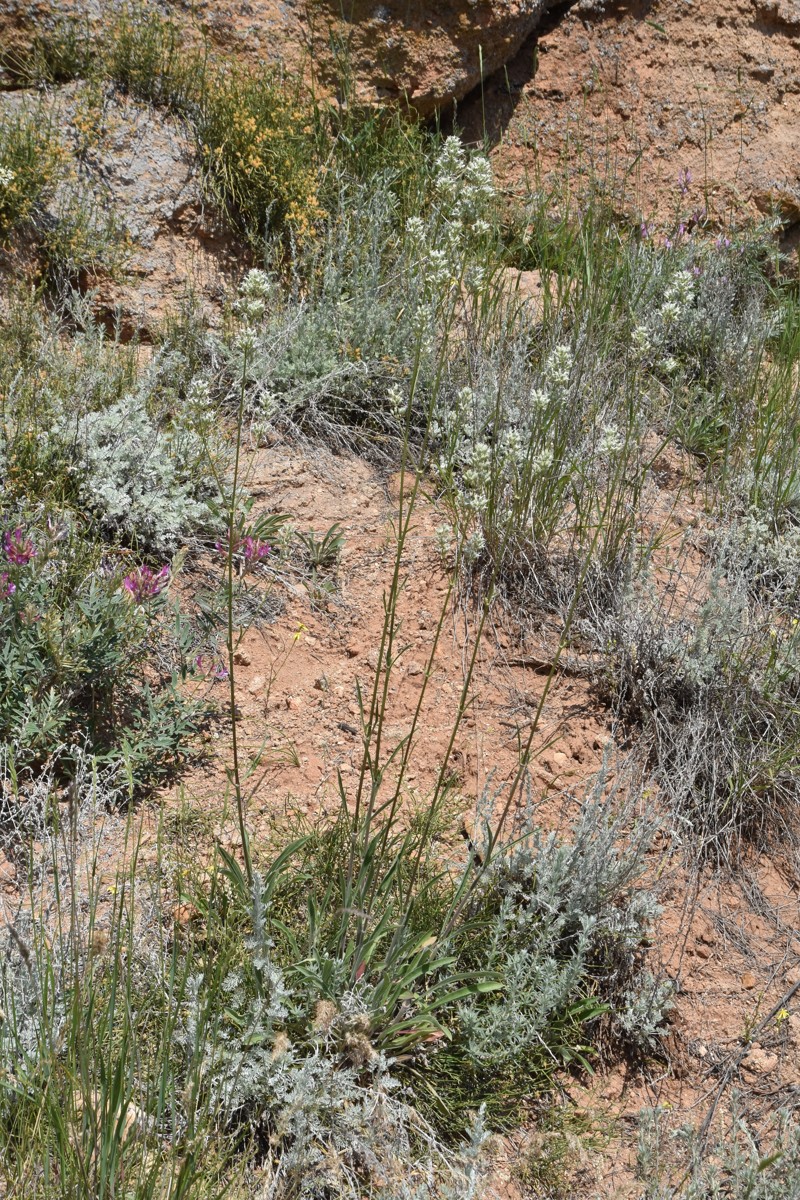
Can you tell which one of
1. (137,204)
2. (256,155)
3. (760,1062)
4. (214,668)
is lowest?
(760,1062)

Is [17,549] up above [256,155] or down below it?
below

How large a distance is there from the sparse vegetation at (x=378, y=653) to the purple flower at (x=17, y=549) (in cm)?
1

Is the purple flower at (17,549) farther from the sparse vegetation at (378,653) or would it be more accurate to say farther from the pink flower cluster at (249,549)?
the pink flower cluster at (249,549)

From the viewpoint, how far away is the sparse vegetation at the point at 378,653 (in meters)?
2.04

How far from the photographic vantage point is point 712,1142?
90.7 inches

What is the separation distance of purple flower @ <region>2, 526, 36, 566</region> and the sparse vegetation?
1 cm

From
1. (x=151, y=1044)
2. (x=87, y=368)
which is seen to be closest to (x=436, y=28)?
(x=87, y=368)

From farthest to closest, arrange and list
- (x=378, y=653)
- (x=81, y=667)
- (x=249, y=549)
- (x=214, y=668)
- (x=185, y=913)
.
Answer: (x=249, y=549)
(x=378, y=653)
(x=214, y=668)
(x=81, y=667)
(x=185, y=913)

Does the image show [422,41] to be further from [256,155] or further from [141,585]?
[141,585]

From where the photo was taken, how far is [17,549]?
2818mm

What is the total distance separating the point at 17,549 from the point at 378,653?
3.68 feet

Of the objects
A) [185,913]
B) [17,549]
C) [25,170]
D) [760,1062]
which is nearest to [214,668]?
[17,549]

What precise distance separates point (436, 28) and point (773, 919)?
168 inches

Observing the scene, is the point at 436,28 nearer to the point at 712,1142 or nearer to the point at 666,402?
the point at 666,402
